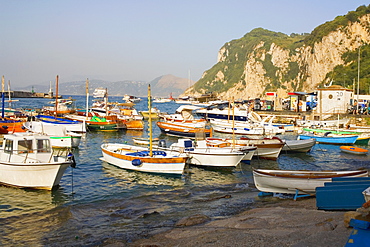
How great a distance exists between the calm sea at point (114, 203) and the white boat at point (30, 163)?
0.55 metres

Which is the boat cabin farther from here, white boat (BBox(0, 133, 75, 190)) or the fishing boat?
the fishing boat

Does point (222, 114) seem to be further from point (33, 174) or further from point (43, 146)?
point (33, 174)

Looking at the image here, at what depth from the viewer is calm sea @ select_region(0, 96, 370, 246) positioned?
44.3 feet

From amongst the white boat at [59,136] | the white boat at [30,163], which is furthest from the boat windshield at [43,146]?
the white boat at [59,136]

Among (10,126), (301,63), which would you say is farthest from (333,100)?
(301,63)

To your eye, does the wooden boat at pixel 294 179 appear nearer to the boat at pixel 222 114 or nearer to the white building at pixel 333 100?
the boat at pixel 222 114

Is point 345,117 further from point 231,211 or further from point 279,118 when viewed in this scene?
point 231,211

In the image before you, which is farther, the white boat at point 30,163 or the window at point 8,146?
the window at point 8,146

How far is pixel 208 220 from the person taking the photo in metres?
14.3

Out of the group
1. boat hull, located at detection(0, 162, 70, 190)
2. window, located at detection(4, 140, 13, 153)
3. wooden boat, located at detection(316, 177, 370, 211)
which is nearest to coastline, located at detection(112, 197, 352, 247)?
wooden boat, located at detection(316, 177, 370, 211)

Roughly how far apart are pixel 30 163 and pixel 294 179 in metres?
13.7

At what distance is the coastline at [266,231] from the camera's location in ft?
31.1

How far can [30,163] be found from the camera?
62.1 ft

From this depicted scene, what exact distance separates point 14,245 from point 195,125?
36.3 metres
